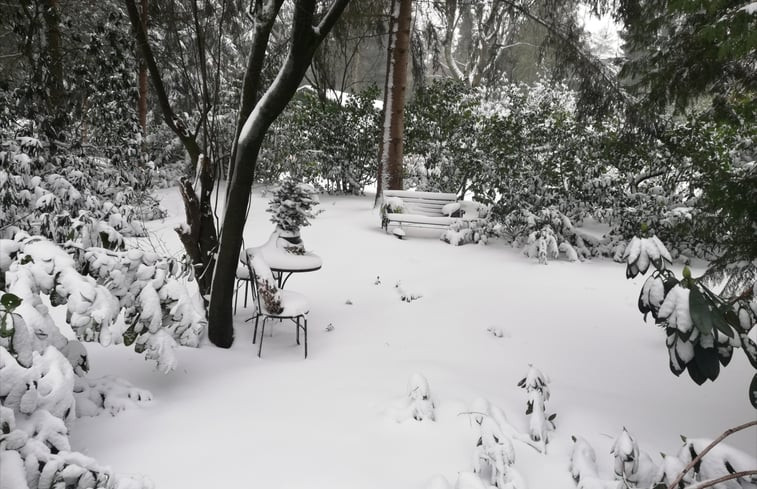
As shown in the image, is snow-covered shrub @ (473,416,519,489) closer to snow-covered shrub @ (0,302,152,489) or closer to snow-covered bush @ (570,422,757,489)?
snow-covered bush @ (570,422,757,489)

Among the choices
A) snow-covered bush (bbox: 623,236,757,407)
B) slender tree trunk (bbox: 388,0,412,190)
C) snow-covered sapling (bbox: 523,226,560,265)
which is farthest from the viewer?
slender tree trunk (bbox: 388,0,412,190)

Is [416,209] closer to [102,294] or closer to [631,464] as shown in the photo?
[102,294]

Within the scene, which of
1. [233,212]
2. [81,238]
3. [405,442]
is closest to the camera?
[405,442]

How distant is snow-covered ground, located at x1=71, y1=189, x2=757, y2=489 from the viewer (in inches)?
82.9

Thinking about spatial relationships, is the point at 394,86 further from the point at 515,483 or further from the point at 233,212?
the point at 515,483

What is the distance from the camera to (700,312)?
1384 millimetres

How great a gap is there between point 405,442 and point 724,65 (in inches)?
151

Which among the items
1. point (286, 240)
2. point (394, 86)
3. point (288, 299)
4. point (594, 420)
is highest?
point (394, 86)

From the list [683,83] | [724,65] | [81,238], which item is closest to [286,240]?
[81,238]

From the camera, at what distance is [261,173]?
10867 millimetres

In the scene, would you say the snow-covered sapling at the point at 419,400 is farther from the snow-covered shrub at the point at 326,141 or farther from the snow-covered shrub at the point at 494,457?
the snow-covered shrub at the point at 326,141

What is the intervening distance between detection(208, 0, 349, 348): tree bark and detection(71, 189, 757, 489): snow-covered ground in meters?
0.26

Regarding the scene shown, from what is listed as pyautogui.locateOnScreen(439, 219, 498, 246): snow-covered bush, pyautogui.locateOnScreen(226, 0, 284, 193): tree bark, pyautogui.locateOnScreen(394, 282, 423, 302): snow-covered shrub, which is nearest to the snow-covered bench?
pyautogui.locateOnScreen(439, 219, 498, 246): snow-covered bush

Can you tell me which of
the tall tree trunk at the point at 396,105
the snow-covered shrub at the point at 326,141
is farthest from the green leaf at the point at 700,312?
the snow-covered shrub at the point at 326,141
